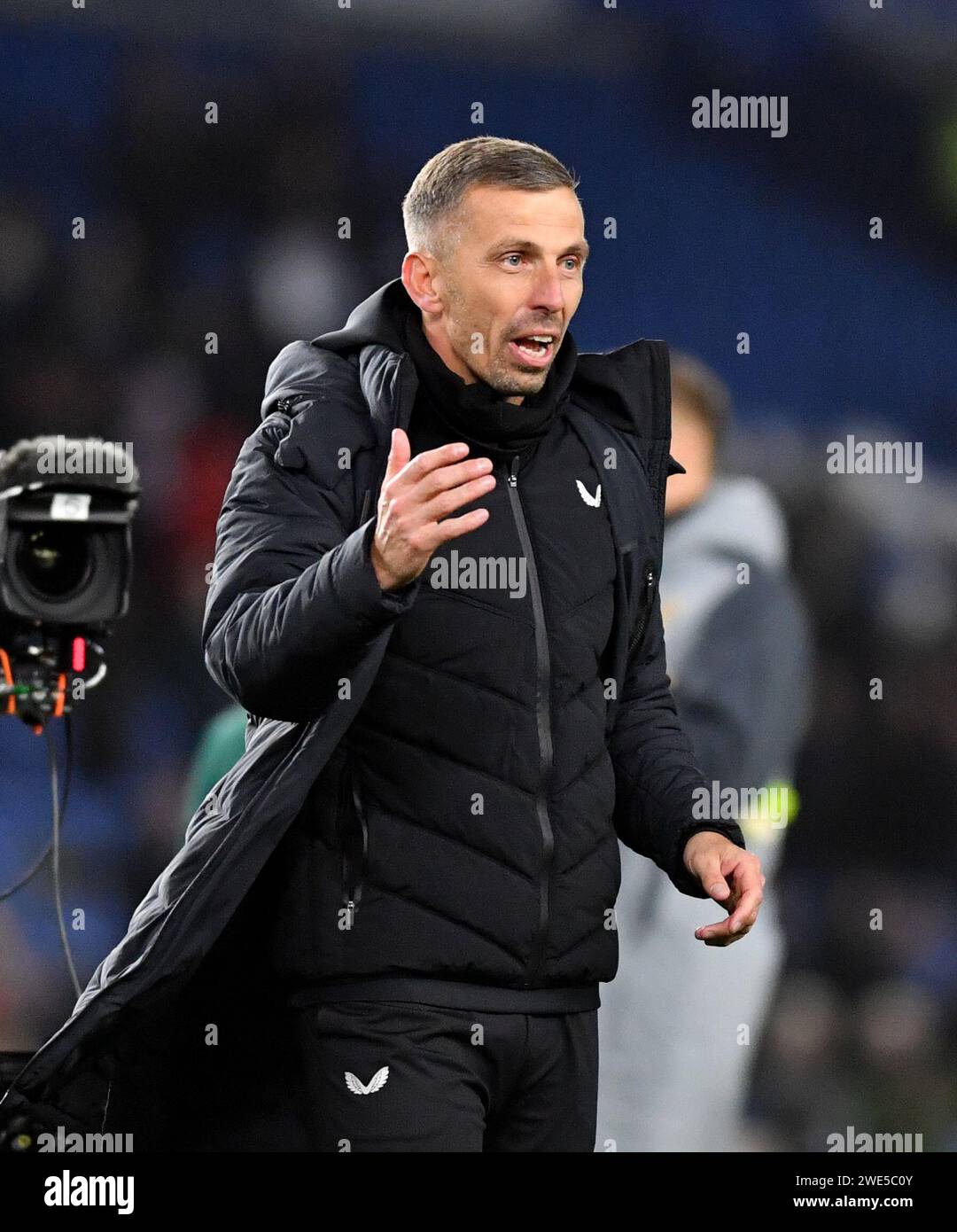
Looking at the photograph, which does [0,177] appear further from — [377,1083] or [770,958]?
[377,1083]

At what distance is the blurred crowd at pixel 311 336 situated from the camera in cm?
407

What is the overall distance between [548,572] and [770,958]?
2.24m

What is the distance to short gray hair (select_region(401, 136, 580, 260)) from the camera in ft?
6.60

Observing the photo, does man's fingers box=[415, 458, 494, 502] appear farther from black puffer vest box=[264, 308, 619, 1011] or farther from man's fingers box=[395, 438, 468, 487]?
black puffer vest box=[264, 308, 619, 1011]

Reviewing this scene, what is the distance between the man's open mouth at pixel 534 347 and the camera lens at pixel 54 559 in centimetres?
46

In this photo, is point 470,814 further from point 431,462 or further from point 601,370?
point 601,370

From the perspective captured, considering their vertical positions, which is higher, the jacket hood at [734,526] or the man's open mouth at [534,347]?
the man's open mouth at [534,347]

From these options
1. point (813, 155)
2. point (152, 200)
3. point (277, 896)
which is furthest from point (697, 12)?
point (277, 896)

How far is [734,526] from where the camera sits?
394 centimetres

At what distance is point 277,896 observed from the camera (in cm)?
192
